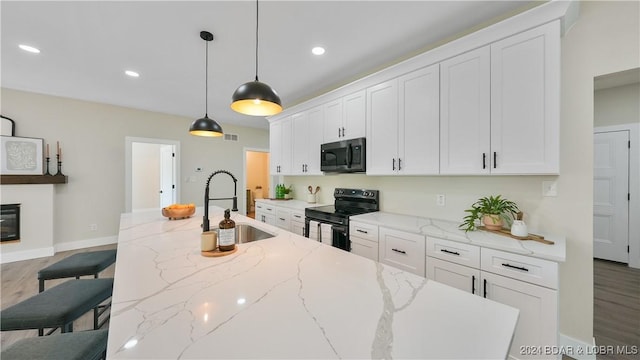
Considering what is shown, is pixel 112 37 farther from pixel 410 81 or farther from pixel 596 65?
pixel 596 65

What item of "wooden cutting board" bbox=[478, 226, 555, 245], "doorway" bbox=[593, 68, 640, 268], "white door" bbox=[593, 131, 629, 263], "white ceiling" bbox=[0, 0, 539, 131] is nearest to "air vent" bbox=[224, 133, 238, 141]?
"white ceiling" bbox=[0, 0, 539, 131]

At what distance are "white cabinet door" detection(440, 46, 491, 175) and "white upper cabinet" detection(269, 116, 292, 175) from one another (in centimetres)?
245

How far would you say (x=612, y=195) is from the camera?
3469mm

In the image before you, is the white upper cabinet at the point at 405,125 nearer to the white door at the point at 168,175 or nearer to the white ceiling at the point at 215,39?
the white ceiling at the point at 215,39

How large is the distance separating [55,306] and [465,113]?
3077 mm

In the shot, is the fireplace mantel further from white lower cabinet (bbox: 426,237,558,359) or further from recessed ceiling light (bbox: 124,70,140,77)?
white lower cabinet (bbox: 426,237,558,359)

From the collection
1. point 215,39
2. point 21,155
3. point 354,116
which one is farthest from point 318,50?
A: point 21,155

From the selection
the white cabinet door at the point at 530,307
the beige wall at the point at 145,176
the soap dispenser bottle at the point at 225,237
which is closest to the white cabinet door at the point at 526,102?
the white cabinet door at the point at 530,307

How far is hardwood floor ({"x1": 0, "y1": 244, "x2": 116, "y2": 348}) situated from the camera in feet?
6.50

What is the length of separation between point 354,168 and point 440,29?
1586 millimetres

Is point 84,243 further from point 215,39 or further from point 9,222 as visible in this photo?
point 215,39

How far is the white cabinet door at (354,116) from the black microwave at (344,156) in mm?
102

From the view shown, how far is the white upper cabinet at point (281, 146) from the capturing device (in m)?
3.98

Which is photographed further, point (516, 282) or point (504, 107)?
point (504, 107)
